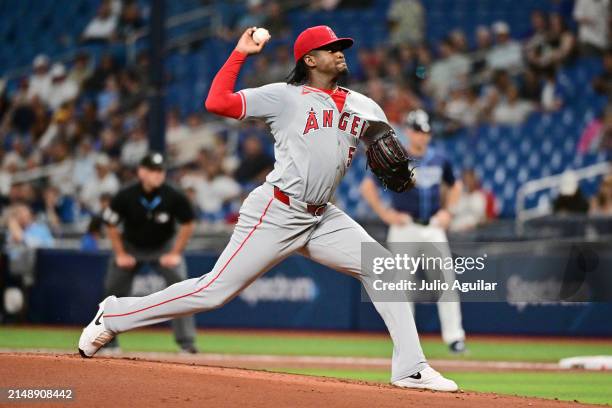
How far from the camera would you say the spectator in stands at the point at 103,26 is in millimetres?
21031

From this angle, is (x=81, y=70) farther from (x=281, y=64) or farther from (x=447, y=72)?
(x=447, y=72)

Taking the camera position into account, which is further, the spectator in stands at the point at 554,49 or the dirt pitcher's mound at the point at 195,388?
the spectator in stands at the point at 554,49

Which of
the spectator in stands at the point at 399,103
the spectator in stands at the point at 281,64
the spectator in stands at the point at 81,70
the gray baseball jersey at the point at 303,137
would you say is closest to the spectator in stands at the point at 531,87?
the spectator in stands at the point at 399,103

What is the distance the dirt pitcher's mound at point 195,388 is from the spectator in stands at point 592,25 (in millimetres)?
12331

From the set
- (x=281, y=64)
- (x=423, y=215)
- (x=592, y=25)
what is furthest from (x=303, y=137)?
(x=592, y=25)

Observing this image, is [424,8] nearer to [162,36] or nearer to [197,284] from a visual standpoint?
[162,36]

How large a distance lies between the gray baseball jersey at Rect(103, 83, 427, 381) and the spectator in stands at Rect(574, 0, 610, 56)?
39.7ft

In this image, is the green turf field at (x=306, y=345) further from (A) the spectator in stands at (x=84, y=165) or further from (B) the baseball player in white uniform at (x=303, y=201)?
(A) the spectator in stands at (x=84, y=165)

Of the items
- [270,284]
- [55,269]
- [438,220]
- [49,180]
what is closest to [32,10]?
[49,180]

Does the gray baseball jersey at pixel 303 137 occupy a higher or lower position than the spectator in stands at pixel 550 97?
lower

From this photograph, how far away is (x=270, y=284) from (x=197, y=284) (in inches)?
310

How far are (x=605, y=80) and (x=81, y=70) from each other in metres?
9.40

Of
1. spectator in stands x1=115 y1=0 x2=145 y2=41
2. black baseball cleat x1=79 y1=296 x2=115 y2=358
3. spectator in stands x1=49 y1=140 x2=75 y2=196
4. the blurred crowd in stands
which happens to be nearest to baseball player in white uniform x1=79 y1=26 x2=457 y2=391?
black baseball cleat x1=79 y1=296 x2=115 y2=358

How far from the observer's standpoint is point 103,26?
21188 millimetres
